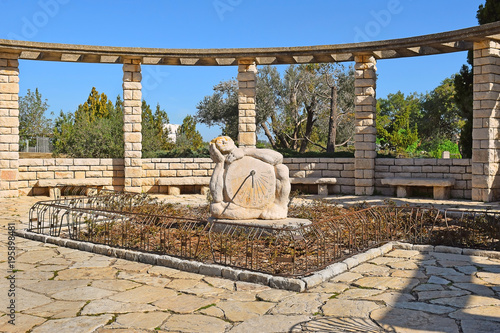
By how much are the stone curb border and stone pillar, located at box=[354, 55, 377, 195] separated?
7.54 m

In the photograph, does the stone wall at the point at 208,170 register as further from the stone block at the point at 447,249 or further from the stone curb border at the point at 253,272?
the stone block at the point at 447,249

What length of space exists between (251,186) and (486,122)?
28.0 feet

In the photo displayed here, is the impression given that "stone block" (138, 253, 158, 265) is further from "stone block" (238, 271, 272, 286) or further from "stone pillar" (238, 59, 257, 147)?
"stone pillar" (238, 59, 257, 147)

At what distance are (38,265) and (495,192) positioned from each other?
12.0 m

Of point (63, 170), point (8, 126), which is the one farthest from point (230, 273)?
point (8, 126)

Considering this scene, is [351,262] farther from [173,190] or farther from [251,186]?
[173,190]

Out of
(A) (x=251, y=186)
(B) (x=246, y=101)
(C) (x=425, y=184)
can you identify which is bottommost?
(C) (x=425, y=184)

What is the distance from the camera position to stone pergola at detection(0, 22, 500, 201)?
43.9ft

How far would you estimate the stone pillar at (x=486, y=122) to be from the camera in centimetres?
1331

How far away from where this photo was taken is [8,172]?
1453 centimetres

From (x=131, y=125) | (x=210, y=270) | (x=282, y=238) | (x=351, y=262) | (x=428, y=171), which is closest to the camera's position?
(x=210, y=270)

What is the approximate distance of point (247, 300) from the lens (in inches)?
198

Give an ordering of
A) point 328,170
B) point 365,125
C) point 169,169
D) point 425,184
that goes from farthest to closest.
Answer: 1. point 169,169
2. point 328,170
3. point 365,125
4. point 425,184

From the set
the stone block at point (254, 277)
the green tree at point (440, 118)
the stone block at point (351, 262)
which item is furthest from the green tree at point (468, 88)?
the green tree at point (440, 118)
